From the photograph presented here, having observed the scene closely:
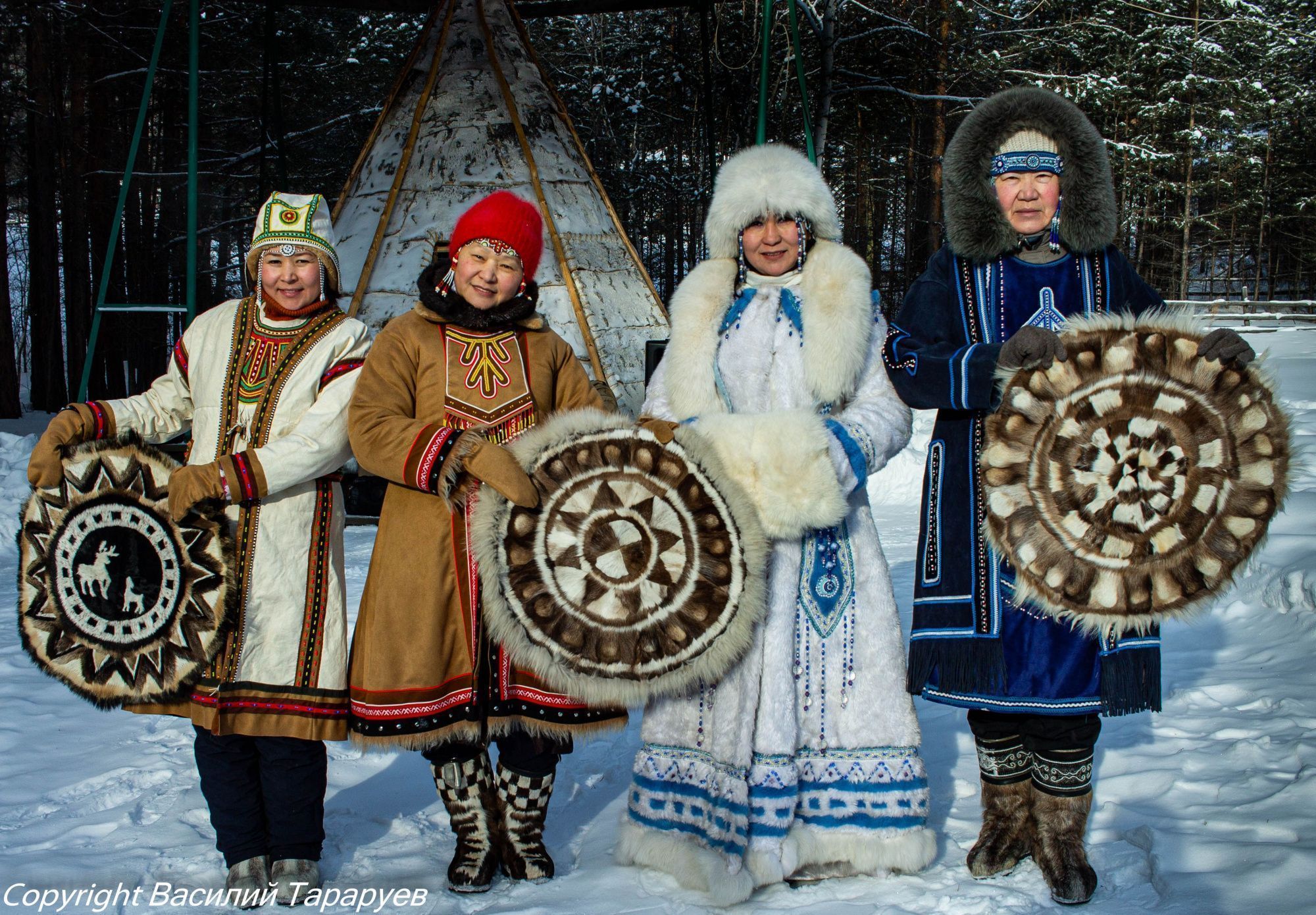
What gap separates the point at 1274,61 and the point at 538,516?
1188 inches

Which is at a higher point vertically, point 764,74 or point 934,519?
point 764,74

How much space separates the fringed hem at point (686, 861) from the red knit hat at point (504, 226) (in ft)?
4.62

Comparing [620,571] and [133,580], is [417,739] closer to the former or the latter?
[620,571]

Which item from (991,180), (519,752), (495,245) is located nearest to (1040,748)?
(519,752)

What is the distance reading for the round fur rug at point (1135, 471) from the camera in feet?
6.42

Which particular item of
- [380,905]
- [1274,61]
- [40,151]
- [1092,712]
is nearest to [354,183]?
[380,905]

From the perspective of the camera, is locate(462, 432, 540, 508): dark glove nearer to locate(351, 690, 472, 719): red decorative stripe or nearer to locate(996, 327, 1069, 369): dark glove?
locate(351, 690, 472, 719): red decorative stripe

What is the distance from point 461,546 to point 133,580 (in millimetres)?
741

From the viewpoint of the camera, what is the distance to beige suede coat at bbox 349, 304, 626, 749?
2207 millimetres

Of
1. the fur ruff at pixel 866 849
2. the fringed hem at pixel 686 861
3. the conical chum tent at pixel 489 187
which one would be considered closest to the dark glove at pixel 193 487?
the fringed hem at pixel 686 861

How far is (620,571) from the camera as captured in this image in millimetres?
2150

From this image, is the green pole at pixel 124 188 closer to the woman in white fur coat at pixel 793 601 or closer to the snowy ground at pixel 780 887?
the snowy ground at pixel 780 887

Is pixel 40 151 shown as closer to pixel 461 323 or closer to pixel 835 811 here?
pixel 461 323

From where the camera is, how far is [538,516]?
2180mm
